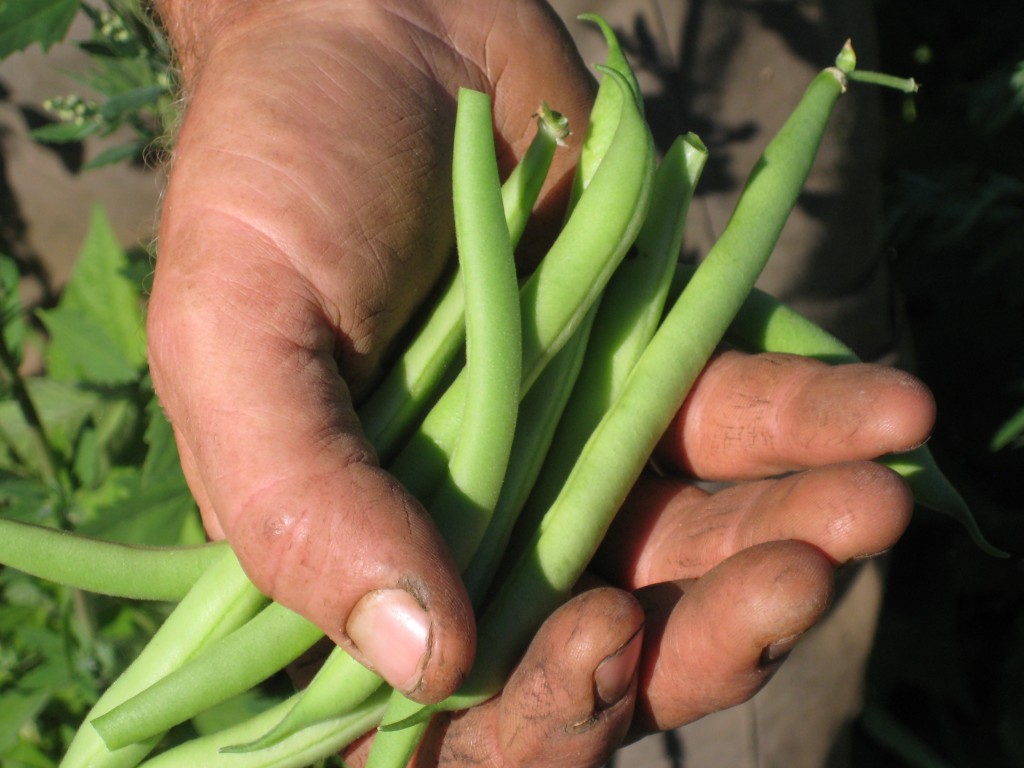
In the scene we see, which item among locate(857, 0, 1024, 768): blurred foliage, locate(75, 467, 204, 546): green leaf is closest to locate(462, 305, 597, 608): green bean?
locate(75, 467, 204, 546): green leaf

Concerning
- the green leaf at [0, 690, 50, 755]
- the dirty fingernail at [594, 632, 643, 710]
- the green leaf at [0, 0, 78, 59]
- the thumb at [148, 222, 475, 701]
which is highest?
the green leaf at [0, 0, 78, 59]

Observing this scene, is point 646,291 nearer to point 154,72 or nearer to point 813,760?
point 154,72

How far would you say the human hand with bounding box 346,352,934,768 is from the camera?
150 centimetres

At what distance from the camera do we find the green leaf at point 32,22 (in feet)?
7.17

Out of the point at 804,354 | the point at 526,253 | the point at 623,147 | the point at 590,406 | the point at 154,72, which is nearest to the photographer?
the point at 623,147

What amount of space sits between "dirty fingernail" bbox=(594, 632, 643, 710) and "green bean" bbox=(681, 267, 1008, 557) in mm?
780

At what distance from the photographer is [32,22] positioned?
2223 millimetres

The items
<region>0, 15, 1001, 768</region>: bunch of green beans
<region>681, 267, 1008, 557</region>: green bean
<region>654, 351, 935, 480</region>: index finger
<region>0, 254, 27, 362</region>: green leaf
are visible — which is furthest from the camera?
<region>0, 254, 27, 362</region>: green leaf

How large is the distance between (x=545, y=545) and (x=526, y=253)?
34.1 inches

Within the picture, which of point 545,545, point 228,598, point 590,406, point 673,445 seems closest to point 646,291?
point 590,406

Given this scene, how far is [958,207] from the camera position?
3.27 m

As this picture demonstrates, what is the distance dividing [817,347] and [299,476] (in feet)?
4.13

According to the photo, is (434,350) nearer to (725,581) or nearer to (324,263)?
(324,263)

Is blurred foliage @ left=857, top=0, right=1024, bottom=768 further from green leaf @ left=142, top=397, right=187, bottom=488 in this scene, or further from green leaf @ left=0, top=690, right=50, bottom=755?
green leaf @ left=0, top=690, right=50, bottom=755
